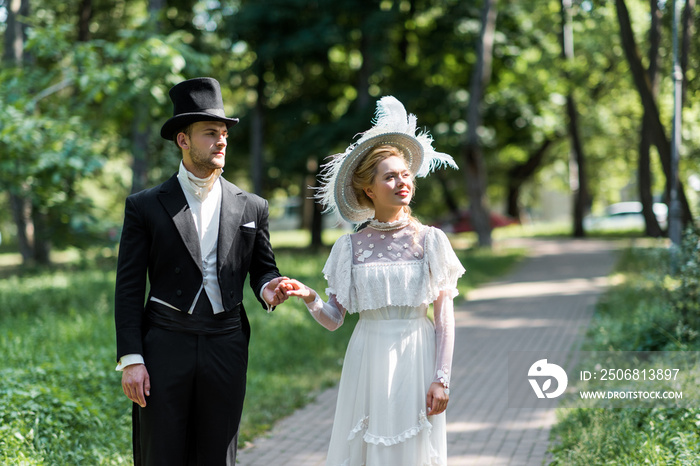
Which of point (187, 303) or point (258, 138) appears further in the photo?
point (258, 138)

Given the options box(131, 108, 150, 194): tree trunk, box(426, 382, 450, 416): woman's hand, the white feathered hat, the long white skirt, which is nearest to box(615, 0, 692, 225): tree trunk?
box(131, 108, 150, 194): tree trunk

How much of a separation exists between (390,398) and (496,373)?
5593 millimetres

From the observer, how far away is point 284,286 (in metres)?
3.53

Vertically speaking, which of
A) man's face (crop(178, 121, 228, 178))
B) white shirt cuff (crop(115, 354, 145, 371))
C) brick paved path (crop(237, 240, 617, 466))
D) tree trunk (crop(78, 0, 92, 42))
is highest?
tree trunk (crop(78, 0, 92, 42))

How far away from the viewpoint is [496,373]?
901 cm

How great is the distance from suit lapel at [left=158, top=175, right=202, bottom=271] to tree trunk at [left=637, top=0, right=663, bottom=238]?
11.4 metres

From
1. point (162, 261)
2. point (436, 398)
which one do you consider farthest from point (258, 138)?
point (436, 398)

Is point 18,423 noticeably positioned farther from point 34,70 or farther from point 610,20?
point 610,20

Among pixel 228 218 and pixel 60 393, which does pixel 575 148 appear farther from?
pixel 228 218

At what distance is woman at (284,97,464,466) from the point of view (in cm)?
365

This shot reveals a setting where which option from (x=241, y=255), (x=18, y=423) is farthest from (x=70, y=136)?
(x=241, y=255)

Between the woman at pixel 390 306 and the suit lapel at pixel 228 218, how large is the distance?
366mm

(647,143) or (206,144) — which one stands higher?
(647,143)

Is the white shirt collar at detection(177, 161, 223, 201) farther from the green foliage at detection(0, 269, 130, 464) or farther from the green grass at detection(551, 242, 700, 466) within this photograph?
the green grass at detection(551, 242, 700, 466)
